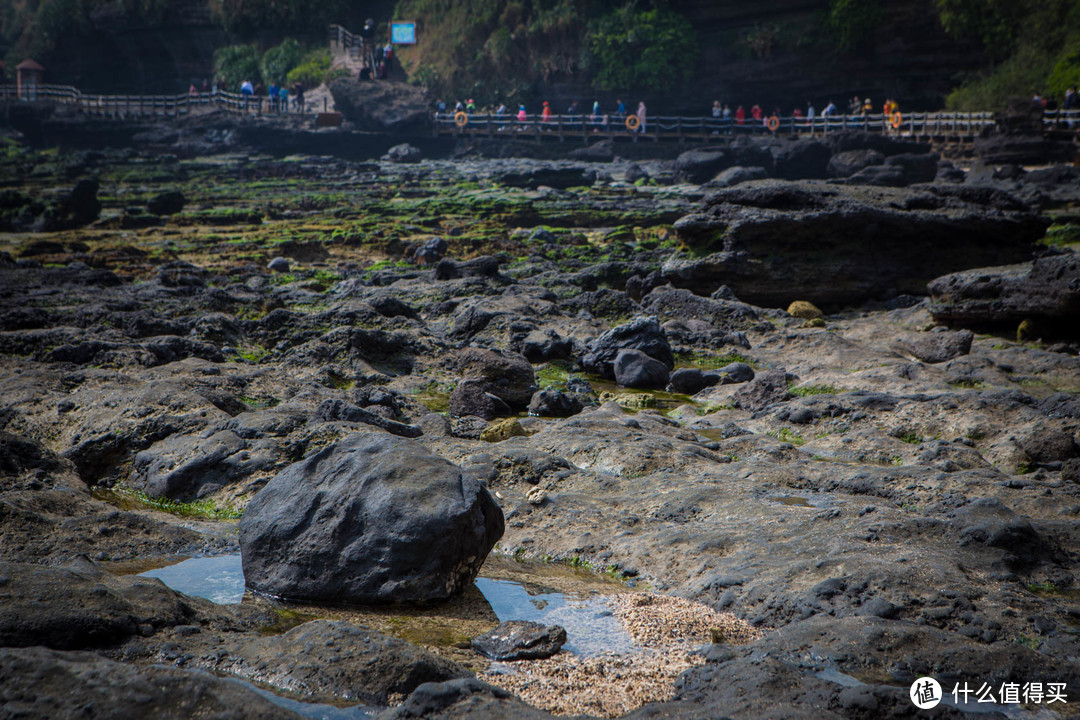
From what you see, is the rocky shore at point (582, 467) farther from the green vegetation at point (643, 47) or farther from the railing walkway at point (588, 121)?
the green vegetation at point (643, 47)

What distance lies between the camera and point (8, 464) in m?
6.24

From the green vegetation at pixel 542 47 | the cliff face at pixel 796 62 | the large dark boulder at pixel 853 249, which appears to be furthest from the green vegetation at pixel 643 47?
the large dark boulder at pixel 853 249

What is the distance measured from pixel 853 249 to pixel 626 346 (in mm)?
5899

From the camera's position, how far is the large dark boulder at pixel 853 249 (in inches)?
587

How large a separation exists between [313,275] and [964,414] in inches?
521

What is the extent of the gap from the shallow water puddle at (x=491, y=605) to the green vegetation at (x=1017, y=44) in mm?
37174

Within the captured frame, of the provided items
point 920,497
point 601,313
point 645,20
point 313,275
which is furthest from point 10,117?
point 920,497

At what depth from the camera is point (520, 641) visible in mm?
4148

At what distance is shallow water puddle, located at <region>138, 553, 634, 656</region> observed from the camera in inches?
173

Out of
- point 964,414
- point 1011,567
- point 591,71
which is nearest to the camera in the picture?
point 1011,567

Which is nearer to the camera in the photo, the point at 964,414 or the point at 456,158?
the point at 964,414

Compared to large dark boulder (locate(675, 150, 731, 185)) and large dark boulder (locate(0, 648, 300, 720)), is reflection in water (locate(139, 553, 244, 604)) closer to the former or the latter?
large dark boulder (locate(0, 648, 300, 720))

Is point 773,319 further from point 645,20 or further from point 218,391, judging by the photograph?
point 645,20

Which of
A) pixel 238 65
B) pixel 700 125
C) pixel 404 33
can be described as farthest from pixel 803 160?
pixel 238 65
